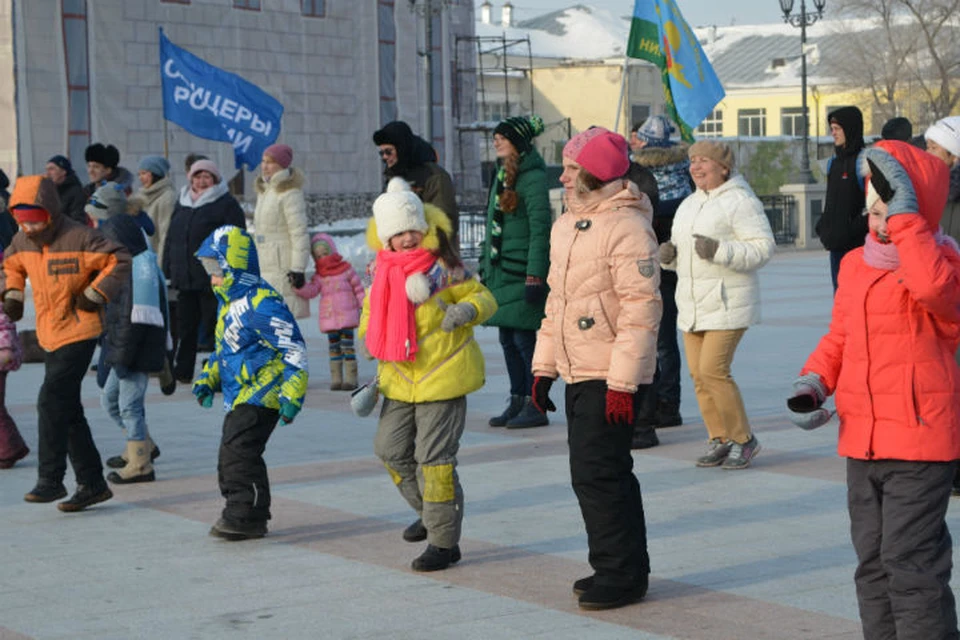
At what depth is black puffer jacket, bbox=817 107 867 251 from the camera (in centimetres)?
971

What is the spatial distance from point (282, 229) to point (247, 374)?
5.40 meters

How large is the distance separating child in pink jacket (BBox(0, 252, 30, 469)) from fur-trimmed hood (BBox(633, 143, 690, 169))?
3756 mm

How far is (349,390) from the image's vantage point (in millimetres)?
12508

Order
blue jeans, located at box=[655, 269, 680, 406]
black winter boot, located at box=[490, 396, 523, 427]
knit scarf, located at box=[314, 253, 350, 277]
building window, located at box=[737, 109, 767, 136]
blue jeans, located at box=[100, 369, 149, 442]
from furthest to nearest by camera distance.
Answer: building window, located at box=[737, 109, 767, 136] < knit scarf, located at box=[314, 253, 350, 277] < black winter boot, located at box=[490, 396, 523, 427] < blue jeans, located at box=[655, 269, 680, 406] < blue jeans, located at box=[100, 369, 149, 442]

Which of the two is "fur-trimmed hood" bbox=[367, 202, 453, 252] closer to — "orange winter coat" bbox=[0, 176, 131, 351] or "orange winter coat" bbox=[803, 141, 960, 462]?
"orange winter coat" bbox=[0, 176, 131, 351]

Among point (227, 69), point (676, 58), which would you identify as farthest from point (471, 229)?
point (676, 58)

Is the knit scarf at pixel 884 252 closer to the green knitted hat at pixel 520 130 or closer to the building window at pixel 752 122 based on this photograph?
the green knitted hat at pixel 520 130

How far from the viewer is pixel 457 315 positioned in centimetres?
649

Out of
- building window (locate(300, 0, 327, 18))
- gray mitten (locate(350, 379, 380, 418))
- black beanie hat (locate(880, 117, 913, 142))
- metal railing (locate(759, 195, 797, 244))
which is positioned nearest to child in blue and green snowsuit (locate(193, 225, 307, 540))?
gray mitten (locate(350, 379, 380, 418))

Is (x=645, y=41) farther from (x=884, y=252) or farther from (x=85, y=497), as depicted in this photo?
(x=884, y=252)

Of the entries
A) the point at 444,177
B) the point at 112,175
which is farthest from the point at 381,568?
the point at 112,175

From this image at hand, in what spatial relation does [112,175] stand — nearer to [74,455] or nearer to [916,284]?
[74,455]

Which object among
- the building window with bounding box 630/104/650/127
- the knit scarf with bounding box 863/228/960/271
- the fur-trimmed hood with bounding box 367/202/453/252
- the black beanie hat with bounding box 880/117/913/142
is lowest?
the knit scarf with bounding box 863/228/960/271

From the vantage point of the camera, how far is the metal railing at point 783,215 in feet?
110
